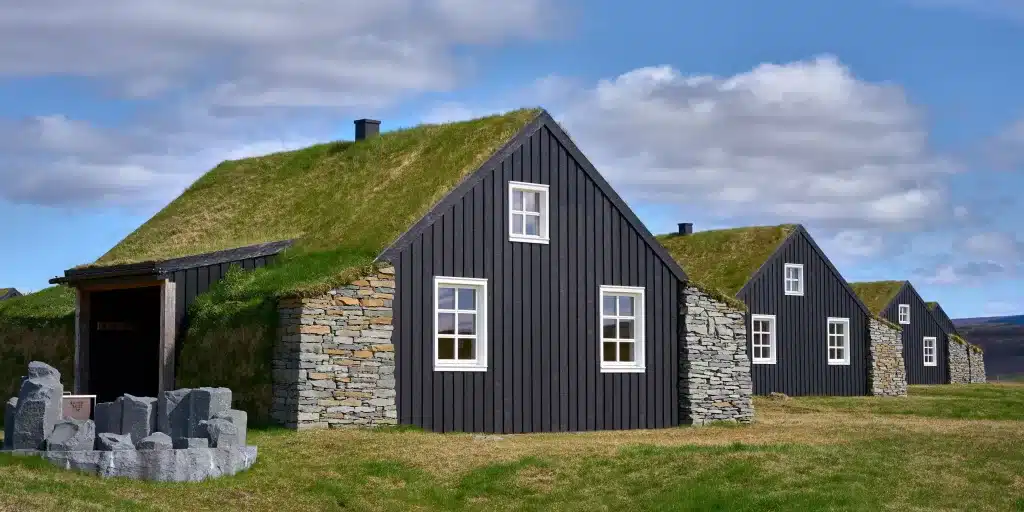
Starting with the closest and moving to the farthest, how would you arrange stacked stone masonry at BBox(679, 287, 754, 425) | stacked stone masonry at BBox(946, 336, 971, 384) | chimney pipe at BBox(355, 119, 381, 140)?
1. stacked stone masonry at BBox(679, 287, 754, 425)
2. chimney pipe at BBox(355, 119, 381, 140)
3. stacked stone masonry at BBox(946, 336, 971, 384)

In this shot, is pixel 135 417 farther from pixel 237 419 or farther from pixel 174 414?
pixel 237 419

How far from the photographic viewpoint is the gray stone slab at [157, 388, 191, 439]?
15.3 m

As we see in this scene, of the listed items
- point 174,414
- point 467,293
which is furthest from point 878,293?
point 174,414

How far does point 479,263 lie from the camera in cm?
2247

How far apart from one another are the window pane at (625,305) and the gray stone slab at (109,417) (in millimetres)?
12096

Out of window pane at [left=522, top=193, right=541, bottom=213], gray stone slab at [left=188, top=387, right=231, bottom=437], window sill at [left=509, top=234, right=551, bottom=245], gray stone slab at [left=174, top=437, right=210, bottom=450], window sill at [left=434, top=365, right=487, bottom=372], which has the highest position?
window pane at [left=522, top=193, right=541, bottom=213]

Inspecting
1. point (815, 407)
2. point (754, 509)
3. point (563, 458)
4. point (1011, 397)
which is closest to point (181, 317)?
point (563, 458)

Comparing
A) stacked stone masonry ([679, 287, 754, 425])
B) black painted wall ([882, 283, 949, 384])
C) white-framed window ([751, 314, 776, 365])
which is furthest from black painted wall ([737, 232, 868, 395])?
stacked stone masonry ([679, 287, 754, 425])

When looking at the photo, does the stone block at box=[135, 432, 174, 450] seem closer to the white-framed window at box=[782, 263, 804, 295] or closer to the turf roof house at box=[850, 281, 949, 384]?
the white-framed window at box=[782, 263, 804, 295]

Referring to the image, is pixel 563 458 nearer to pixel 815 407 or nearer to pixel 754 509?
pixel 754 509

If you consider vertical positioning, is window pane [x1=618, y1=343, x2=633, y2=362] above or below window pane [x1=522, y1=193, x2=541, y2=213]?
below

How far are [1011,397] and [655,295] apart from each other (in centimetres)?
1896

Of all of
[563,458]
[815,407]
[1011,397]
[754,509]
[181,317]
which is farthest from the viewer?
[1011,397]

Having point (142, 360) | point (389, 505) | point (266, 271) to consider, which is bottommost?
point (389, 505)
